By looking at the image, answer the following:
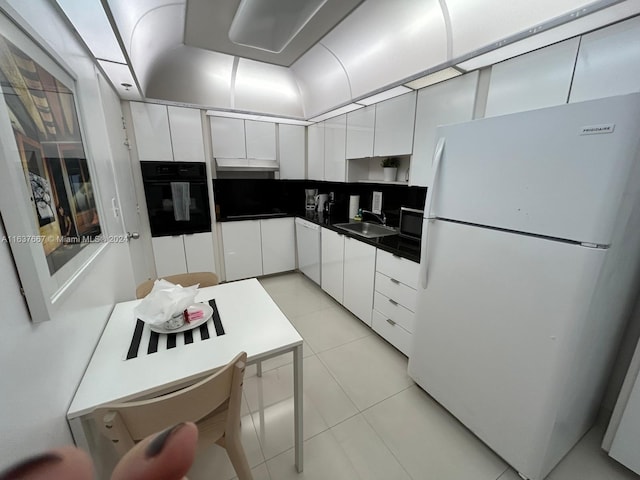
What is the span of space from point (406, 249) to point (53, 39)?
2.05 m

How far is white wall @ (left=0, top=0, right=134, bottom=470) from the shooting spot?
572 mm

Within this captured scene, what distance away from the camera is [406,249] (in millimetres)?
1946

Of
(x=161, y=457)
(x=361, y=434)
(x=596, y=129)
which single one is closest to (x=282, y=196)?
(x=361, y=434)

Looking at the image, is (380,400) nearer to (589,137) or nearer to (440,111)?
(589,137)

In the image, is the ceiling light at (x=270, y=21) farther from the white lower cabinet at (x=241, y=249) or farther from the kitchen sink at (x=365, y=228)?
the white lower cabinet at (x=241, y=249)

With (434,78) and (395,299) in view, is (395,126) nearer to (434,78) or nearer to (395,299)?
(434,78)

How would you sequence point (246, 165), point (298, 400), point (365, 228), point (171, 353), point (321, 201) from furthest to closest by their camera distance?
point (321, 201) < point (246, 165) < point (365, 228) < point (298, 400) < point (171, 353)

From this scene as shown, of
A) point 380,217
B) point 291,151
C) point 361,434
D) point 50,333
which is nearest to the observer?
point 50,333

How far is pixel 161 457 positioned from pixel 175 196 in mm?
2956

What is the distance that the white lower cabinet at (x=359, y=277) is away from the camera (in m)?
2.27

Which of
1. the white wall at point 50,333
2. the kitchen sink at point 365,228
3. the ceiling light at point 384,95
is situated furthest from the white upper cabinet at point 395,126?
the white wall at point 50,333

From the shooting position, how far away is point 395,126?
2.15 metres

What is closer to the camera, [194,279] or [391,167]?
[194,279]

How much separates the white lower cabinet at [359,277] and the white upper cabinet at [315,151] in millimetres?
1196
